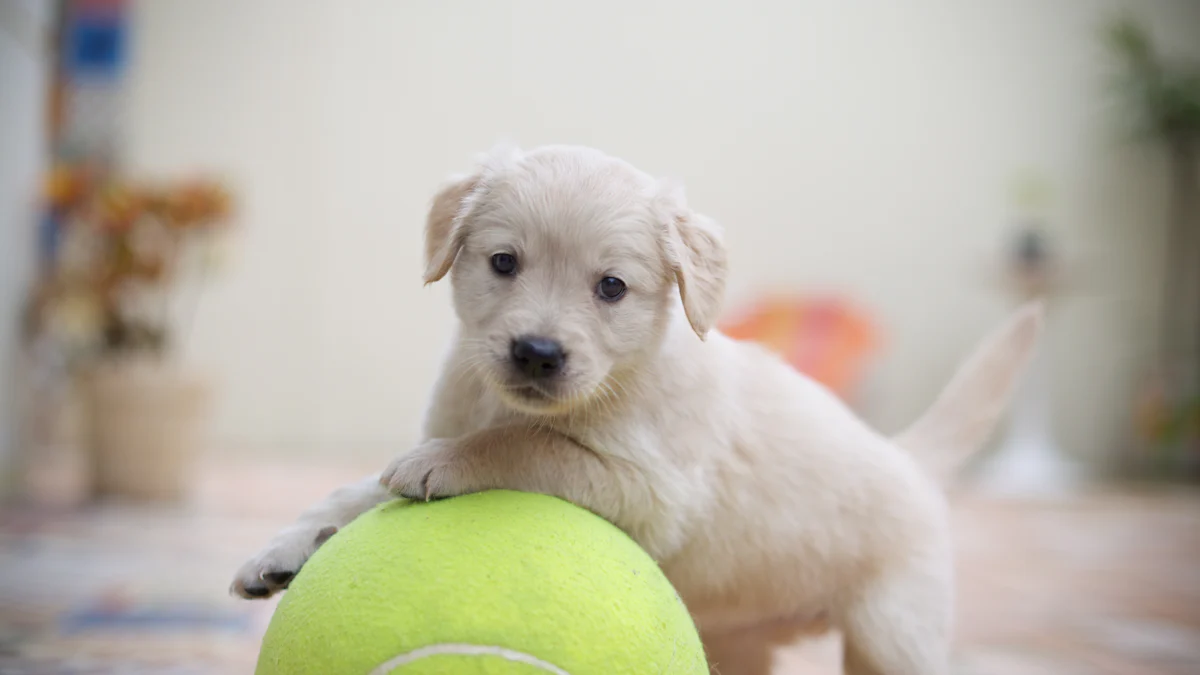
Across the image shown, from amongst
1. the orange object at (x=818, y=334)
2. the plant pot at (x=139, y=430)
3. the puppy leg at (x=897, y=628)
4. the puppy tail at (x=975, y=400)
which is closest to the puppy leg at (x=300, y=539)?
the puppy leg at (x=897, y=628)

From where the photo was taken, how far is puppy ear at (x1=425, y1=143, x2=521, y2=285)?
1.57m

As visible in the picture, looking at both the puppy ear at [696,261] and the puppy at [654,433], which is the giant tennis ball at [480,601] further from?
the puppy ear at [696,261]

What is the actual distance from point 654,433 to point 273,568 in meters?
0.59

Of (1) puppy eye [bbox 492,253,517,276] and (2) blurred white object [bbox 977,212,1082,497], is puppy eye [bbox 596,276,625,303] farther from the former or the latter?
(2) blurred white object [bbox 977,212,1082,497]

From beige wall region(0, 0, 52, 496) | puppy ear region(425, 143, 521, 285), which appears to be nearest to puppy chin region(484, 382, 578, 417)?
puppy ear region(425, 143, 521, 285)

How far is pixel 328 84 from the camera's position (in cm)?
856

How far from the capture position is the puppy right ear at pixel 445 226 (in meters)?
1.57

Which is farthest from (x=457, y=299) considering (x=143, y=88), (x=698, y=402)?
(x=143, y=88)

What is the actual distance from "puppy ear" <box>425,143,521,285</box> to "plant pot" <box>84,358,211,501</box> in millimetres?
3767

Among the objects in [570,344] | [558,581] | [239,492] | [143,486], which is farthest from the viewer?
[239,492]

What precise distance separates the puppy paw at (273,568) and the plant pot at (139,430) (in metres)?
3.75

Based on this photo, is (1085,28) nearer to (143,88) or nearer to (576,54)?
(576,54)

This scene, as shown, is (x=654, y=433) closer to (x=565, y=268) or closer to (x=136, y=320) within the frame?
(x=565, y=268)

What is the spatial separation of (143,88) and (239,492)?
180 inches
